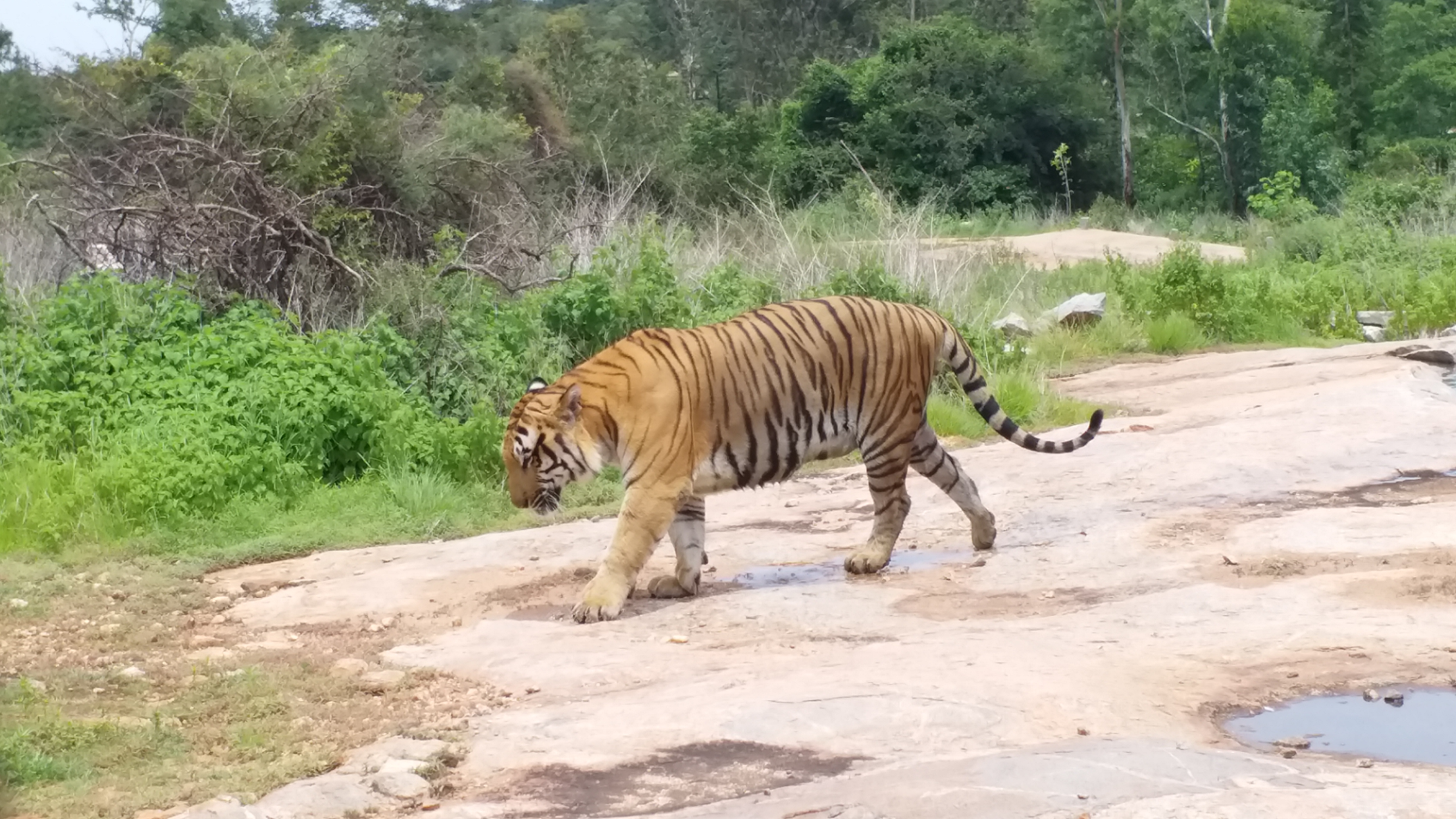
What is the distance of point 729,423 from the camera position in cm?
664

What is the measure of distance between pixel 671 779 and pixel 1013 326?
11.0 meters

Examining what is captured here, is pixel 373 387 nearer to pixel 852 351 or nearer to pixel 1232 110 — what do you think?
pixel 852 351

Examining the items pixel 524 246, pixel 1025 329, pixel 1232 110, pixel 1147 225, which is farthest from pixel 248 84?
pixel 1232 110

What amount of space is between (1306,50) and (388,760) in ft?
115

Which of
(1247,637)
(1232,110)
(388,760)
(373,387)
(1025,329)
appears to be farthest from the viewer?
(1232,110)

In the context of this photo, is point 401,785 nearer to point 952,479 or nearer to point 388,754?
point 388,754

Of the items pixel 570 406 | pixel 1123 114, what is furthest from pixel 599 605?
pixel 1123 114

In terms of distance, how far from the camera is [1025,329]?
14875 mm

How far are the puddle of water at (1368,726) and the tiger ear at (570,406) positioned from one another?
305 cm

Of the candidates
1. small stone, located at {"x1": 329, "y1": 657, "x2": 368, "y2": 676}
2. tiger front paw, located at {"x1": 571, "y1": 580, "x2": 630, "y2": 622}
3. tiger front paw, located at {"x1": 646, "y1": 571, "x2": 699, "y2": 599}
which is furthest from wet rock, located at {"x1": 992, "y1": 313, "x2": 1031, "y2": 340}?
small stone, located at {"x1": 329, "y1": 657, "x2": 368, "y2": 676}

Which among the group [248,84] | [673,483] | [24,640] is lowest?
[24,640]

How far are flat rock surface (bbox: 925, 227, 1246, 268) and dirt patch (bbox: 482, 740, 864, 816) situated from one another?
14559mm

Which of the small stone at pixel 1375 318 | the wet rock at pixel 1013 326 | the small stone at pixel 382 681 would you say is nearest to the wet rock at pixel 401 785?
the small stone at pixel 382 681

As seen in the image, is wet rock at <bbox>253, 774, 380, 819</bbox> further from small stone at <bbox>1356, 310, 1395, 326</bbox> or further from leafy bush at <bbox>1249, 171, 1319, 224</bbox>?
leafy bush at <bbox>1249, 171, 1319, 224</bbox>
